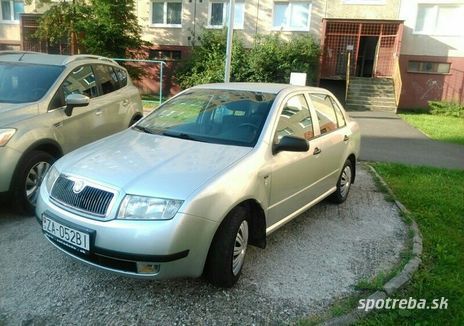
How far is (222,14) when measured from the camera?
76.6 feet

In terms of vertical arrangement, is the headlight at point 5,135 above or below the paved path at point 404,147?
above

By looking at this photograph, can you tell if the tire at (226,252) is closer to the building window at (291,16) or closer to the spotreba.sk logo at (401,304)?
the spotreba.sk logo at (401,304)

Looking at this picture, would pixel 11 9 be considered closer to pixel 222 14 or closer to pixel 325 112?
pixel 222 14

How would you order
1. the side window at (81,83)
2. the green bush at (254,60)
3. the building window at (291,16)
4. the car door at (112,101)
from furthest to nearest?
the building window at (291,16)
the green bush at (254,60)
the car door at (112,101)
the side window at (81,83)

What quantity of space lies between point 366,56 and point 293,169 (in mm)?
22584

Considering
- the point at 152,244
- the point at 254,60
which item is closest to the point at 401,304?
the point at 152,244

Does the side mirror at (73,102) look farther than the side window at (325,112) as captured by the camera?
Yes

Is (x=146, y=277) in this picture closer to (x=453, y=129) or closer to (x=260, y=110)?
(x=260, y=110)

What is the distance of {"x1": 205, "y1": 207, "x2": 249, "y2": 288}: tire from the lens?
3170mm

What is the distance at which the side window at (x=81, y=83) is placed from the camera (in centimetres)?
546

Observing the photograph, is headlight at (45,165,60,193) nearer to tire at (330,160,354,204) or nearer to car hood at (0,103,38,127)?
car hood at (0,103,38,127)

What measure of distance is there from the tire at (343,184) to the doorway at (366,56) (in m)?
19.5

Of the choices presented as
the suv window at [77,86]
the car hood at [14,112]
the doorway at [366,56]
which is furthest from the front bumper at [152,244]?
the doorway at [366,56]

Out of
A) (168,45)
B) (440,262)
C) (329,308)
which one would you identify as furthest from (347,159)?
(168,45)
